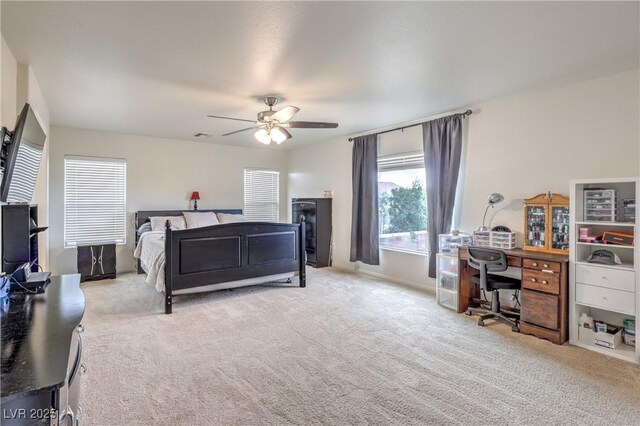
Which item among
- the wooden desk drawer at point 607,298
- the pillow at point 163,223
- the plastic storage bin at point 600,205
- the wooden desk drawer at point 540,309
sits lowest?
the wooden desk drawer at point 540,309

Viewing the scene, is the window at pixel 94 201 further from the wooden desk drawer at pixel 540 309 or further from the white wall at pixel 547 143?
the wooden desk drawer at pixel 540 309

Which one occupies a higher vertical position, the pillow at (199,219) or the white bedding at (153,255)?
the pillow at (199,219)

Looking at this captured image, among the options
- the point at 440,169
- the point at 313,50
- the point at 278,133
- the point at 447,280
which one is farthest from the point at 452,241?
the point at 313,50

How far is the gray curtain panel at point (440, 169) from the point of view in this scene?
438 cm

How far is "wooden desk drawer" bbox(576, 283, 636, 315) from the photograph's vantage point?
2.83 meters

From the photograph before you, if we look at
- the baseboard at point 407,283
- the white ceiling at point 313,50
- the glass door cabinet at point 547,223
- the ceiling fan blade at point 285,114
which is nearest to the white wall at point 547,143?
the glass door cabinet at point 547,223

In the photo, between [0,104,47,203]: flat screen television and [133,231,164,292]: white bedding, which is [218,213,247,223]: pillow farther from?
[0,104,47,203]: flat screen television

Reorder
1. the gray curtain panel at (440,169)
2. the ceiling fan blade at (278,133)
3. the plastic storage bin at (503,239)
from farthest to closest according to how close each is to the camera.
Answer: the gray curtain panel at (440,169) < the ceiling fan blade at (278,133) < the plastic storage bin at (503,239)

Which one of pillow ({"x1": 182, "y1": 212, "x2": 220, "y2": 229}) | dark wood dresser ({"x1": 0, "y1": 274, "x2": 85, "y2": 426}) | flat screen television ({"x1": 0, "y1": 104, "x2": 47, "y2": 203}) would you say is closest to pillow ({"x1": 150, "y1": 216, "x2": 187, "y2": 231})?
pillow ({"x1": 182, "y1": 212, "x2": 220, "y2": 229})

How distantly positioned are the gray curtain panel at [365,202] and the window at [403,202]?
0.52 feet

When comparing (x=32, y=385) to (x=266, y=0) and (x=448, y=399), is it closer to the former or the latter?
(x=266, y=0)

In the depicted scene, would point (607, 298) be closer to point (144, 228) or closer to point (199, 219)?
point (199, 219)

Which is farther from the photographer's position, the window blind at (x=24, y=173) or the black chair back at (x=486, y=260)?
the black chair back at (x=486, y=260)

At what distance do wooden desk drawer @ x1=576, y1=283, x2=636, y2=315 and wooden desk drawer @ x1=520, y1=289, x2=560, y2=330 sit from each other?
22cm
